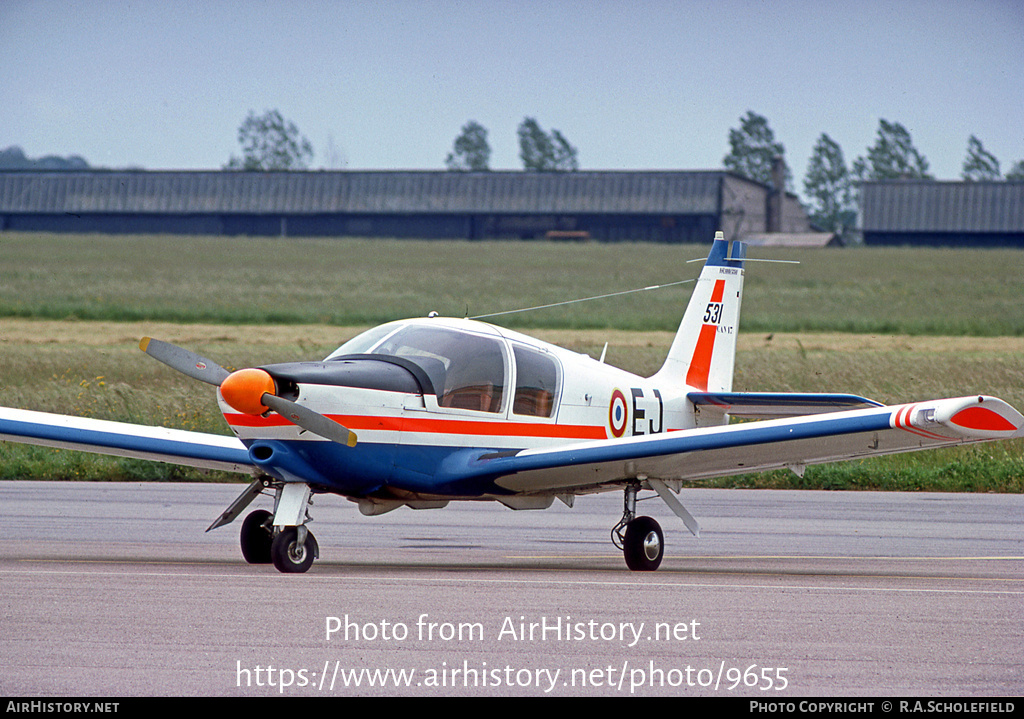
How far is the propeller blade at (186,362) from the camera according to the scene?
959 centimetres

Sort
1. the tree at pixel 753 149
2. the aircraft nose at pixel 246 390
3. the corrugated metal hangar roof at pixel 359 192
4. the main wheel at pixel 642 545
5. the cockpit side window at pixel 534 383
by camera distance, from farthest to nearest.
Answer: the tree at pixel 753 149 < the corrugated metal hangar roof at pixel 359 192 < the cockpit side window at pixel 534 383 < the main wheel at pixel 642 545 < the aircraft nose at pixel 246 390

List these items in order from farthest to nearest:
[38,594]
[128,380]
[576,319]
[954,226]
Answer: [954,226] → [576,319] → [128,380] → [38,594]

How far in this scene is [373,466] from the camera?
9438 millimetres

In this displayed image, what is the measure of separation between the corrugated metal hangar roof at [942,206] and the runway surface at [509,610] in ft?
239

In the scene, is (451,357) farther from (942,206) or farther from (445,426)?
(942,206)

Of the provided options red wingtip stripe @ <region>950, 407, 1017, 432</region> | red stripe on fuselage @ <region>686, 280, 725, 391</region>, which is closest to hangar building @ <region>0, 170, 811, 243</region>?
red stripe on fuselage @ <region>686, 280, 725, 391</region>

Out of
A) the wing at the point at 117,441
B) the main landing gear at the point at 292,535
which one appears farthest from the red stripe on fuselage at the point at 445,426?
the wing at the point at 117,441

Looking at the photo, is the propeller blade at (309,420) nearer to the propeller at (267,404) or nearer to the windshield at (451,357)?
the propeller at (267,404)

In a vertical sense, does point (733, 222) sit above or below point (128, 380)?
above

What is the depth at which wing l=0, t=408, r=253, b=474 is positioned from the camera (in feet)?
34.3
